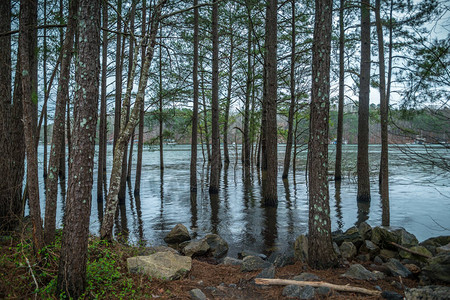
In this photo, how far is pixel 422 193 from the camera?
12.6 metres

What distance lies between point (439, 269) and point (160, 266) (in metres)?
3.75

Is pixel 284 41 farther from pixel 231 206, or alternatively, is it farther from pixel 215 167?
pixel 231 206

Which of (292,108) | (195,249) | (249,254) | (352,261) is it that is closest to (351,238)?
(352,261)

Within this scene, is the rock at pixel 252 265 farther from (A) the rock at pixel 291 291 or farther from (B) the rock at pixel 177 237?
(B) the rock at pixel 177 237

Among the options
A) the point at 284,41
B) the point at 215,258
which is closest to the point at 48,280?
the point at 215,258

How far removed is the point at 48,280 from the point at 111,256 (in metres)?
0.91

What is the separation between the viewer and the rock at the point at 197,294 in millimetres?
3576

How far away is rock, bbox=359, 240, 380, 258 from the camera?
5594 millimetres

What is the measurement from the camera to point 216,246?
623cm

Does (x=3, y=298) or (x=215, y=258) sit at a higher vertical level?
(x=3, y=298)

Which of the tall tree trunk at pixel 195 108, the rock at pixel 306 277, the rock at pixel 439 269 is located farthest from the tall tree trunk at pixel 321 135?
the tall tree trunk at pixel 195 108

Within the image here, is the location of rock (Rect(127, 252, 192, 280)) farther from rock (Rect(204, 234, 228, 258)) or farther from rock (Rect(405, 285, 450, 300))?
rock (Rect(405, 285, 450, 300))

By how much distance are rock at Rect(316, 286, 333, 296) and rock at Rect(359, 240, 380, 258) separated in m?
2.50

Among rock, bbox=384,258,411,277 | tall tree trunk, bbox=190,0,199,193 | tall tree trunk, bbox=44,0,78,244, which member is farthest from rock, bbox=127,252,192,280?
tall tree trunk, bbox=190,0,199,193
